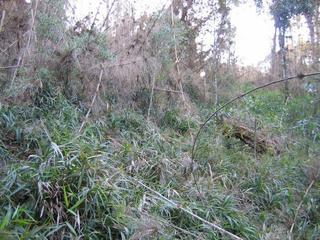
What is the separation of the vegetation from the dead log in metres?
0.13

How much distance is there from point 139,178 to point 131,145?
33.4 inches

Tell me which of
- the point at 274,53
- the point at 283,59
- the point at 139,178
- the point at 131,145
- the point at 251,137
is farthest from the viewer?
the point at 274,53

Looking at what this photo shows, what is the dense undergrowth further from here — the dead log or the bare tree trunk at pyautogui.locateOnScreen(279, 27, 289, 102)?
the bare tree trunk at pyautogui.locateOnScreen(279, 27, 289, 102)

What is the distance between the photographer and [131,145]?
16.5 ft

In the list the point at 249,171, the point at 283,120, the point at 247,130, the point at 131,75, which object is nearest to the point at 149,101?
the point at 131,75

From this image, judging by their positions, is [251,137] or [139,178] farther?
[251,137]

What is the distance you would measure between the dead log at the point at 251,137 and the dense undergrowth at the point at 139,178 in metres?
0.18

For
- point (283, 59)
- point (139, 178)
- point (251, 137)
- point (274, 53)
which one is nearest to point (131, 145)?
point (139, 178)

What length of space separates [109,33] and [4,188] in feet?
12.6

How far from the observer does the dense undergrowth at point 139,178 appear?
Result: 3.11 m

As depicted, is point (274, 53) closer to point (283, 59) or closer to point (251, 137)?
point (283, 59)

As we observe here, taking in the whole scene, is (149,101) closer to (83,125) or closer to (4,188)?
(83,125)

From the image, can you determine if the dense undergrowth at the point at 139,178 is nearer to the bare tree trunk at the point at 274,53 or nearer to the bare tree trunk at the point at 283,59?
the bare tree trunk at the point at 283,59

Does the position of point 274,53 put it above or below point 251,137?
above
